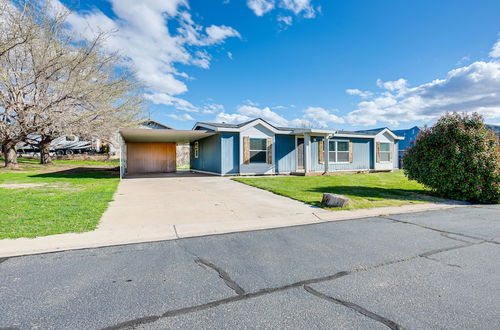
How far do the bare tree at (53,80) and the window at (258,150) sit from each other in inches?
402

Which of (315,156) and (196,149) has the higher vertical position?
(196,149)

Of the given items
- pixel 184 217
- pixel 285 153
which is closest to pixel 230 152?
pixel 285 153

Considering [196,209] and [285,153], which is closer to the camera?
[196,209]

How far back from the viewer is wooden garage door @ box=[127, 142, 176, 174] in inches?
831

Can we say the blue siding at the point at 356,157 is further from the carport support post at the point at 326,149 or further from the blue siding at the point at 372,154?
the carport support post at the point at 326,149

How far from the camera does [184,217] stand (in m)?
6.00

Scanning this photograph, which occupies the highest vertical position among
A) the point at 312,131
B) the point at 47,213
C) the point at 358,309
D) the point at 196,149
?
the point at 312,131

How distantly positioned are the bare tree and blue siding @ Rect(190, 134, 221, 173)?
6.77 m

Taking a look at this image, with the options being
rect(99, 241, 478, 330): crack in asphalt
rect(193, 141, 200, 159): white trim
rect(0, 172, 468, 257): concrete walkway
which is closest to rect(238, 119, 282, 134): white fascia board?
rect(193, 141, 200, 159): white trim

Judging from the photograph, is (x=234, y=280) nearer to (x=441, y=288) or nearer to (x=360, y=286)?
(x=360, y=286)

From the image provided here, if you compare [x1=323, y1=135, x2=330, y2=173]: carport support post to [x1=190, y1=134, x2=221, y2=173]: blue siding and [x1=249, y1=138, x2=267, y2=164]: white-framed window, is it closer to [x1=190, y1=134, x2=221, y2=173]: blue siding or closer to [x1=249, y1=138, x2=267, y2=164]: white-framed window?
[x1=249, y1=138, x2=267, y2=164]: white-framed window

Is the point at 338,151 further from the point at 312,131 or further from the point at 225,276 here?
the point at 225,276

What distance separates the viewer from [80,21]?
49.7ft

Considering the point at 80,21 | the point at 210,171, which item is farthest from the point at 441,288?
the point at 80,21
